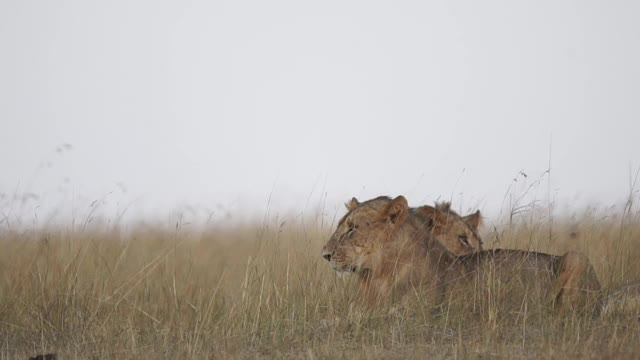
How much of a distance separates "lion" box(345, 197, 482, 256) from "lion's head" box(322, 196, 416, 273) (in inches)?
35.5

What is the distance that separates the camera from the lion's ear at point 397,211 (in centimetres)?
880

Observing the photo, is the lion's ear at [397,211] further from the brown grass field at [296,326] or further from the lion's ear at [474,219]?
the lion's ear at [474,219]

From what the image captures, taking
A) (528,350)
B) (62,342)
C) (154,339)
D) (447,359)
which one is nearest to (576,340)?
(528,350)

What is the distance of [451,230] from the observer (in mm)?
9984

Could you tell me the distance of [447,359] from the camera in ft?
24.5

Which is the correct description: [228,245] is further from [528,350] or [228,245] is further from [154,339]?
[528,350]

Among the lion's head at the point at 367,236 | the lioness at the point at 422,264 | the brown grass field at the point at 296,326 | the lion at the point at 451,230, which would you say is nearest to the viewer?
the brown grass field at the point at 296,326

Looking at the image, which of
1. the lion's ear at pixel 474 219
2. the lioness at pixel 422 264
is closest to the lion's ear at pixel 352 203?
the lioness at pixel 422 264

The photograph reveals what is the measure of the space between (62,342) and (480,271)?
4.05 meters

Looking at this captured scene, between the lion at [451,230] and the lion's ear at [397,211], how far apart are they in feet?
2.85

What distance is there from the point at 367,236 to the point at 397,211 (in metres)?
0.38

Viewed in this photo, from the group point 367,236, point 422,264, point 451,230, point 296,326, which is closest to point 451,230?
point 451,230

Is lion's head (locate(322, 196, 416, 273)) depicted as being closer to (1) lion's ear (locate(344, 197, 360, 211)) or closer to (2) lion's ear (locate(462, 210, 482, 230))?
(1) lion's ear (locate(344, 197, 360, 211))

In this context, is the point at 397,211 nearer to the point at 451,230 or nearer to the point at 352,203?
the point at 352,203
